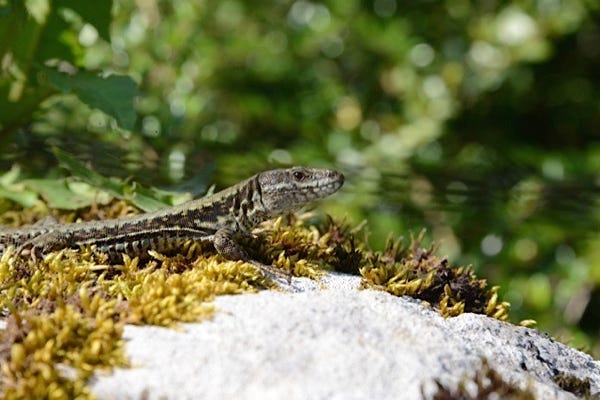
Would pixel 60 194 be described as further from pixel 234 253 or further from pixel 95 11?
pixel 234 253

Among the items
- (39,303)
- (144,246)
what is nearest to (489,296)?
(144,246)

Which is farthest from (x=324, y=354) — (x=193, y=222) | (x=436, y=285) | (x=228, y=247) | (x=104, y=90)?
(x=104, y=90)

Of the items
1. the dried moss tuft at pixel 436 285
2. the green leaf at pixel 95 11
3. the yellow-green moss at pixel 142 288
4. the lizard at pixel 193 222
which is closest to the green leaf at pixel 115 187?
the lizard at pixel 193 222

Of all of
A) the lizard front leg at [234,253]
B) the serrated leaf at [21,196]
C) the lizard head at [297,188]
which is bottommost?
the serrated leaf at [21,196]

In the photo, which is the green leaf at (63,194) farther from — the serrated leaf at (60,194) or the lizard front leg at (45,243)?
the lizard front leg at (45,243)

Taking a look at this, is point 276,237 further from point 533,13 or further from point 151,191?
point 533,13

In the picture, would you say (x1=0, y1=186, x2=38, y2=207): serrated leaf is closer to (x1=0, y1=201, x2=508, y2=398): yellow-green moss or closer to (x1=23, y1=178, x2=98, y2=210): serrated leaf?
(x1=23, y1=178, x2=98, y2=210): serrated leaf
